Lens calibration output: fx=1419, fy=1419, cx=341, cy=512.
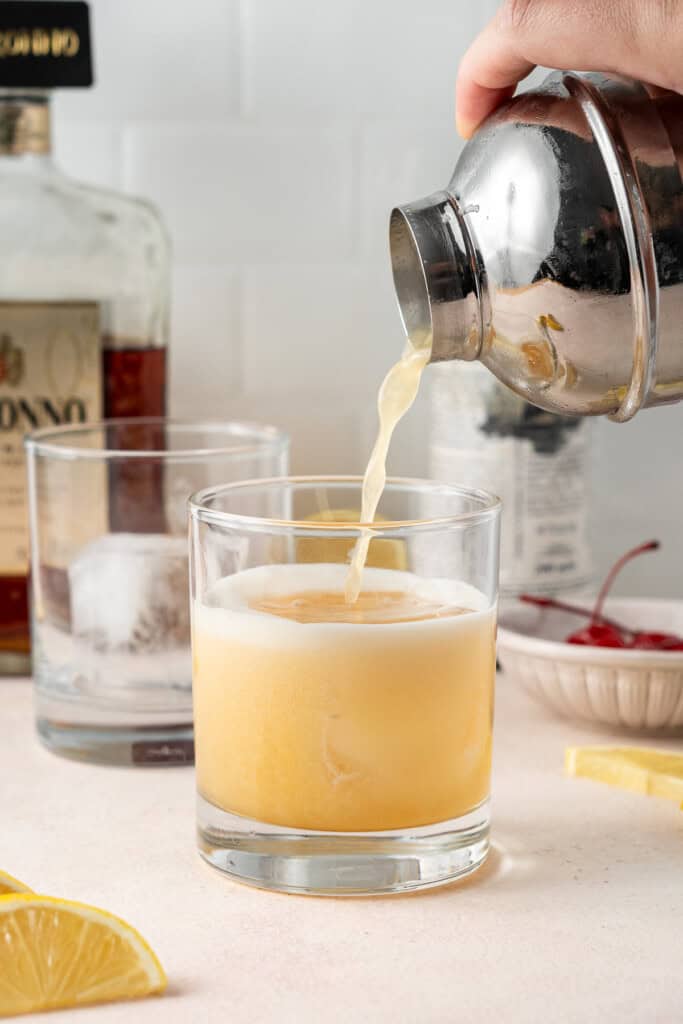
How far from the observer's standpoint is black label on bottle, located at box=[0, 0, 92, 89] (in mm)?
1059

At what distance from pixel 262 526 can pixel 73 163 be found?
0.67 meters

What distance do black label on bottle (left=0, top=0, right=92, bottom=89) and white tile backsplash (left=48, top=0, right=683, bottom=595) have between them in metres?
0.12

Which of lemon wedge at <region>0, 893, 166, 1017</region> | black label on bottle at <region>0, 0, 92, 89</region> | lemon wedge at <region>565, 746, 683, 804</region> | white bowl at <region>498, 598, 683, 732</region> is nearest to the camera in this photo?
lemon wedge at <region>0, 893, 166, 1017</region>

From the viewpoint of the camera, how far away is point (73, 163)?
1.21 metres

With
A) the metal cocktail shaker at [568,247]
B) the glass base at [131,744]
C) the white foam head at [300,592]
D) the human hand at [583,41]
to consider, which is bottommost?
the glass base at [131,744]

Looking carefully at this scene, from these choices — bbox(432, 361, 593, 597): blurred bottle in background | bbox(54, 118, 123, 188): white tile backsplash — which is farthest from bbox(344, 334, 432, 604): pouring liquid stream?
bbox(54, 118, 123, 188): white tile backsplash

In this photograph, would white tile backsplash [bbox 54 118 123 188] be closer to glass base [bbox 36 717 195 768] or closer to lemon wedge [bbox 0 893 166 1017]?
glass base [bbox 36 717 195 768]

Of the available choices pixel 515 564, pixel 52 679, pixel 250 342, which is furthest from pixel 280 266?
pixel 52 679

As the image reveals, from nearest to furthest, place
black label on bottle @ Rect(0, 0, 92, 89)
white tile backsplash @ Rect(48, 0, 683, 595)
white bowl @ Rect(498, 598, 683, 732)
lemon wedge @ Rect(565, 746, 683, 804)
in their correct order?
1. lemon wedge @ Rect(565, 746, 683, 804)
2. white bowl @ Rect(498, 598, 683, 732)
3. black label on bottle @ Rect(0, 0, 92, 89)
4. white tile backsplash @ Rect(48, 0, 683, 595)

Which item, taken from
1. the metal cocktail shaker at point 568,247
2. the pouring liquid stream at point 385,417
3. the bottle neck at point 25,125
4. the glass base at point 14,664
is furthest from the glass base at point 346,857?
the bottle neck at point 25,125

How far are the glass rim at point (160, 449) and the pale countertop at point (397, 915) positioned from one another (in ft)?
0.63

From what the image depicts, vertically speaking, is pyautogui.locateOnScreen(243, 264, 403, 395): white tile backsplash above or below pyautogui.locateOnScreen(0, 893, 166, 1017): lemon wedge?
above

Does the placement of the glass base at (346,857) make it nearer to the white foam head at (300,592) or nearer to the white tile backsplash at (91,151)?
the white foam head at (300,592)

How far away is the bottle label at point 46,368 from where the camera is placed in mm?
1060
